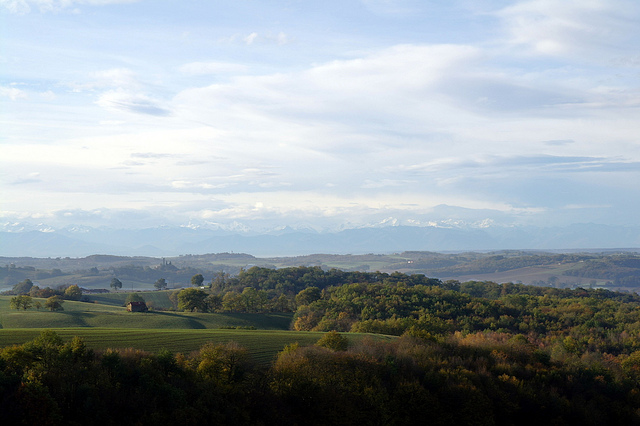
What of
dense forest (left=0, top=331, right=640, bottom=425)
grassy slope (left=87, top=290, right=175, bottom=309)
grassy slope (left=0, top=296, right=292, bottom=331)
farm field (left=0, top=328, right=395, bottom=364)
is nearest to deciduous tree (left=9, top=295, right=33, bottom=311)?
grassy slope (left=0, top=296, right=292, bottom=331)

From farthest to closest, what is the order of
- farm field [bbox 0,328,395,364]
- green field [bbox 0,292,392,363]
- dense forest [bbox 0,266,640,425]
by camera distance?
green field [bbox 0,292,392,363], farm field [bbox 0,328,395,364], dense forest [bbox 0,266,640,425]

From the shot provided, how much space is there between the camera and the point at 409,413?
3834 cm

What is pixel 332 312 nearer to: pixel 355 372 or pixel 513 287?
pixel 355 372

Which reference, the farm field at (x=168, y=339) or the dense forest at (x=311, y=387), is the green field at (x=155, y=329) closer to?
the farm field at (x=168, y=339)

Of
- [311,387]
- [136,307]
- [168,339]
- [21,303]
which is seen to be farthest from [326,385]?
[21,303]

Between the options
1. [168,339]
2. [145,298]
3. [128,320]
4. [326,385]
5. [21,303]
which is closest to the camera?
[326,385]

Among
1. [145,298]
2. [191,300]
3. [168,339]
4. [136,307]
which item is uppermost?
[168,339]

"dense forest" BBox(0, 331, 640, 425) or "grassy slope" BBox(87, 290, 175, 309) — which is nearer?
"dense forest" BBox(0, 331, 640, 425)

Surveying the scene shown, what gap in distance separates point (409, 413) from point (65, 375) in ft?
80.6

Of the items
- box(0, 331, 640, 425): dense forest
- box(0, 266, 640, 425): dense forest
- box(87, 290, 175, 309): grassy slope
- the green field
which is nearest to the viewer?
box(0, 331, 640, 425): dense forest

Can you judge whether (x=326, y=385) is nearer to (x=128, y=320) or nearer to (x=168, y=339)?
(x=168, y=339)

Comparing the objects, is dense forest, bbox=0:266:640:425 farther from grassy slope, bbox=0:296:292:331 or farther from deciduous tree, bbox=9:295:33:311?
deciduous tree, bbox=9:295:33:311

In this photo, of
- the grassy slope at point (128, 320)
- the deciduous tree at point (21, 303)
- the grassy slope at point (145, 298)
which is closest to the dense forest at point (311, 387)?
the grassy slope at point (128, 320)

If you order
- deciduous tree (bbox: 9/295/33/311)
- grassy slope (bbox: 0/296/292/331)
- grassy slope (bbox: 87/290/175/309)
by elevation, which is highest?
deciduous tree (bbox: 9/295/33/311)
